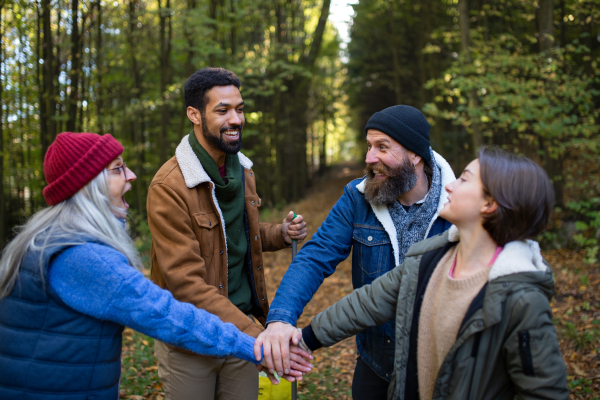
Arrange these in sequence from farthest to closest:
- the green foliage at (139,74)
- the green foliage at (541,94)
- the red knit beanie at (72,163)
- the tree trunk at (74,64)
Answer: the green foliage at (139,74) → the tree trunk at (74,64) → the green foliage at (541,94) → the red knit beanie at (72,163)

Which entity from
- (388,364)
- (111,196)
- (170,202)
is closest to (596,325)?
(388,364)

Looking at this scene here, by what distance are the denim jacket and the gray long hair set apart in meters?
1.07

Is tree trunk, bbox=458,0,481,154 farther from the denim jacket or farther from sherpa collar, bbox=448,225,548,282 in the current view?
sherpa collar, bbox=448,225,548,282

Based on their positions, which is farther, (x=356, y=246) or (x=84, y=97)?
(x=84, y=97)

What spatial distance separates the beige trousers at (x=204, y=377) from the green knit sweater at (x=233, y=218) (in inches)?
16.8

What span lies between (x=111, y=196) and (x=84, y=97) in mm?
12493

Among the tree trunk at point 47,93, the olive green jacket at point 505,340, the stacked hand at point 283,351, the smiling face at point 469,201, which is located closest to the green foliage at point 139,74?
the tree trunk at point 47,93

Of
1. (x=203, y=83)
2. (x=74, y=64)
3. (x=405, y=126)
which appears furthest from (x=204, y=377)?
(x=74, y=64)

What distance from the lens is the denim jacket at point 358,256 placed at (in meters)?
2.86

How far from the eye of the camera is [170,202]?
2.80 meters

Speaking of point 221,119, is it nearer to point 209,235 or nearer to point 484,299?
point 209,235

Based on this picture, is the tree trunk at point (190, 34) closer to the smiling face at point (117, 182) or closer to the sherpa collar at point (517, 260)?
the smiling face at point (117, 182)

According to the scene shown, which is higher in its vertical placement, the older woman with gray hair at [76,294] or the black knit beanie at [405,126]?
the black knit beanie at [405,126]

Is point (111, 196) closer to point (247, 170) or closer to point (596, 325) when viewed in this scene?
point (247, 170)
